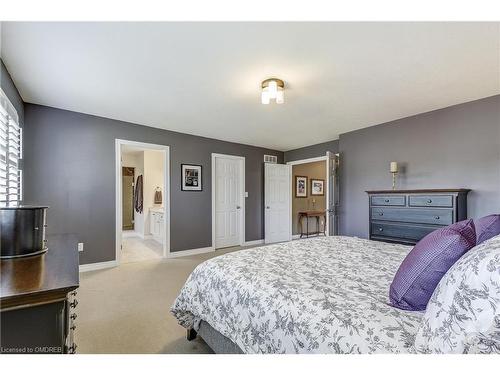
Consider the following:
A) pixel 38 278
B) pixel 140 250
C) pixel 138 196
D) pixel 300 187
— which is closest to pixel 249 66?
pixel 38 278

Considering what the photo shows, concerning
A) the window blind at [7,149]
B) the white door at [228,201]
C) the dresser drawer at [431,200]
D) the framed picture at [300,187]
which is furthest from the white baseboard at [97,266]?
the framed picture at [300,187]

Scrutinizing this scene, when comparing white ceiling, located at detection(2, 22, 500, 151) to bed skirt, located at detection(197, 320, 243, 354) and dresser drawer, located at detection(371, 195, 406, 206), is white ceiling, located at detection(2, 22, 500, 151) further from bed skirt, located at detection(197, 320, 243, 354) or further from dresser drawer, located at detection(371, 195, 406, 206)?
bed skirt, located at detection(197, 320, 243, 354)

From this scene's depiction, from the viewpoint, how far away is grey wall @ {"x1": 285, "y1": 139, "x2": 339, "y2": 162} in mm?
5199

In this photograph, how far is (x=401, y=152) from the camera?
3.89m

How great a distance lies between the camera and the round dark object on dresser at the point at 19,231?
1.20 metres

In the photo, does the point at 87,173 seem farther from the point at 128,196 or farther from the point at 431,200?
the point at 431,200

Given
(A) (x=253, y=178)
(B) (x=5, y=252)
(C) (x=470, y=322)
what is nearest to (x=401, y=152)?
(A) (x=253, y=178)

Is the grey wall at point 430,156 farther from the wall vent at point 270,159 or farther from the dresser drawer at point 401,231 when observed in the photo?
the wall vent at point 270,159

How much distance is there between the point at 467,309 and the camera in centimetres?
74

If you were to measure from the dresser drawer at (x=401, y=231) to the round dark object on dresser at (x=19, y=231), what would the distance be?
148 inches

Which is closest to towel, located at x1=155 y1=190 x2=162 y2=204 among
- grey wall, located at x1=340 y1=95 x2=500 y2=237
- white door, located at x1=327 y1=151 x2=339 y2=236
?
white door, located at x1=327 y1=151 x2=339 y2=236

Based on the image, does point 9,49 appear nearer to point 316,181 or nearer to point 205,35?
point 205,35

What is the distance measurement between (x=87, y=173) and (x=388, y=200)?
438 centimetres
